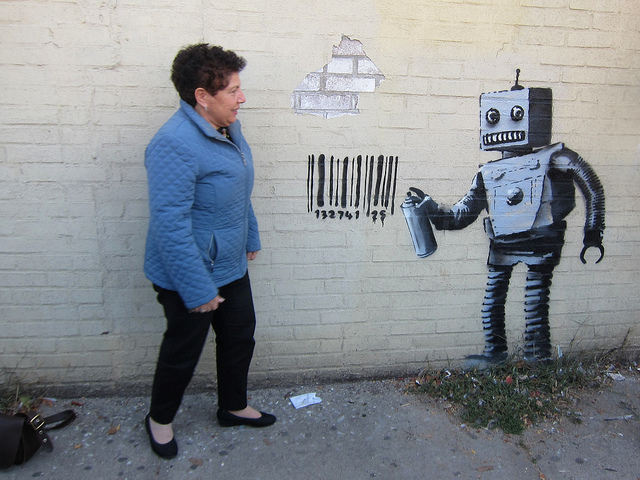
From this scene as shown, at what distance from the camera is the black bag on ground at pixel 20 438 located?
217 cm

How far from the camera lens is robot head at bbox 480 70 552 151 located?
108 inches

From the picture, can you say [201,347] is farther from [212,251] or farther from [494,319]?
[494,319]

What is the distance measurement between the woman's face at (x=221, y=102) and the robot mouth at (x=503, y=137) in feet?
4.91

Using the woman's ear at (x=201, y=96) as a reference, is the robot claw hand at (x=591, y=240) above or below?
below

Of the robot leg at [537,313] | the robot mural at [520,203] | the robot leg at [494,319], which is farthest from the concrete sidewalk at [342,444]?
the robot mural at [520,203]

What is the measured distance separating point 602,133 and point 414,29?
133 centimetres

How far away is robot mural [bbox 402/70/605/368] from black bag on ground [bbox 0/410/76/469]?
222 centimetres

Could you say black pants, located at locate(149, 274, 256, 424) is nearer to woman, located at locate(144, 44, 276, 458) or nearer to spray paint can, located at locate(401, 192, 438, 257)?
woman, located at locate(144, 44, 276, 458)

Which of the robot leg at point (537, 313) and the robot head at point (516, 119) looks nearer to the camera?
the robot head at point (516, 119)

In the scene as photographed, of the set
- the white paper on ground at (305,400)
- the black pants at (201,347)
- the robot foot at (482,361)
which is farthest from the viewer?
the robot foot at (482,361)

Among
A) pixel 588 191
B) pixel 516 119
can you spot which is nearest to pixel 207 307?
pixel 516 119

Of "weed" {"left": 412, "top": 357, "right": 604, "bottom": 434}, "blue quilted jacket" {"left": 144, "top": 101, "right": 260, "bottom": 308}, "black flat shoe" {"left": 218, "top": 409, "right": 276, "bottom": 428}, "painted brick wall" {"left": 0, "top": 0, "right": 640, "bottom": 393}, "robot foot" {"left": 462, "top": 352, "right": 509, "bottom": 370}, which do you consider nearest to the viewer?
"blue quilted jacket" {"left": 144, "top": 101, "right": 260, "bottom": 308}

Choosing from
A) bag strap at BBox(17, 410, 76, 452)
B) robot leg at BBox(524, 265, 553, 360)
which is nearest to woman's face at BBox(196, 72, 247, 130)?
bag strap at BBox(17, 410, 76, 452)

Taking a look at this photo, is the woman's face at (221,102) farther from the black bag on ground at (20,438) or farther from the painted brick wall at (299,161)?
the black bag on ground at (20,438)
